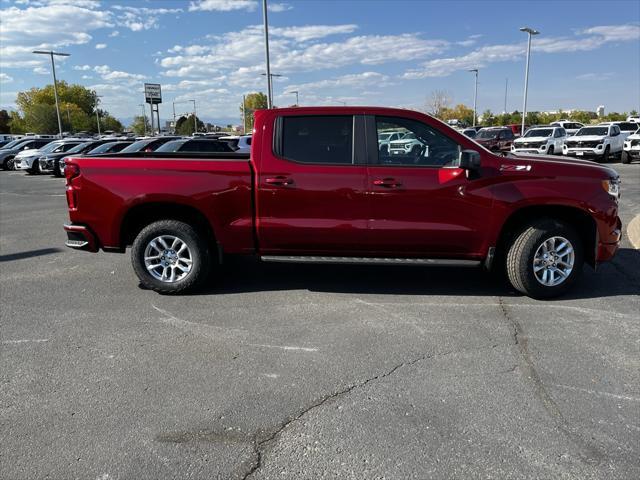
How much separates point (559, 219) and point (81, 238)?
16.7 ft

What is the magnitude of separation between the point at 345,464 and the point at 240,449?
23.2 inches

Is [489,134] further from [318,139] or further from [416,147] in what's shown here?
[318,139]

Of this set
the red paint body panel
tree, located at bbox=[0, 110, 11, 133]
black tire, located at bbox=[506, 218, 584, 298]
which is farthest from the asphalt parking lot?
tree, located at bbox=[0, 110, 11, 133]

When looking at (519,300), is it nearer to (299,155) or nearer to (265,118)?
(299,155)

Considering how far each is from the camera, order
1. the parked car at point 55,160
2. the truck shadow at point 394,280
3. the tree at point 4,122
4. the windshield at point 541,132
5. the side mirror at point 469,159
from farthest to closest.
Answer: the tree at point 4,122 → the windshield at point 541,132 → the parked car at point 55,160 → the truck shadow at point 394,280 → the side mirror at point 469,159

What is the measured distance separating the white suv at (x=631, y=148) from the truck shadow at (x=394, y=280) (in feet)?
62.8

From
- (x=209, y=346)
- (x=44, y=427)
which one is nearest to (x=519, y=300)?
(x=209, y=346)

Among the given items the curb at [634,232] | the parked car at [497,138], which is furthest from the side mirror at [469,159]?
the parked car at [497,138]

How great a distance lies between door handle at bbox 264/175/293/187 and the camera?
5215 millimetres

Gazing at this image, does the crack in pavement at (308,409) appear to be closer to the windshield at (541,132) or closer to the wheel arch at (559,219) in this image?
the wheel arch at (559,219)

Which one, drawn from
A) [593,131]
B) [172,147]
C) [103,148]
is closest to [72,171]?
[172,147]

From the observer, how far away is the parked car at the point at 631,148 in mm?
22719

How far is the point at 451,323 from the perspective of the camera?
4.73 metres

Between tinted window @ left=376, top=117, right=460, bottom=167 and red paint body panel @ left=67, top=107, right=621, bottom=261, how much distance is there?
81 mm
